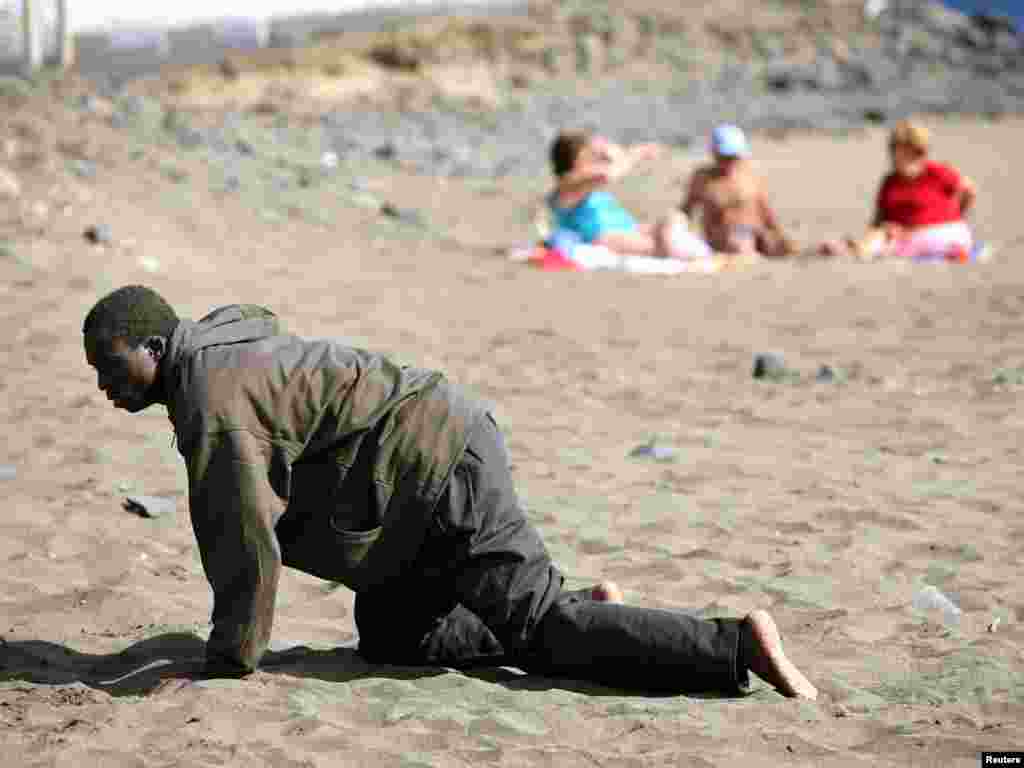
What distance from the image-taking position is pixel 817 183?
615 inches

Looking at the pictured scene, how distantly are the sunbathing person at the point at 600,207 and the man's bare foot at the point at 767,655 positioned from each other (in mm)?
7134

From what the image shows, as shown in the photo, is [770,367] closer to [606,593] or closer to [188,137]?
[606,593]

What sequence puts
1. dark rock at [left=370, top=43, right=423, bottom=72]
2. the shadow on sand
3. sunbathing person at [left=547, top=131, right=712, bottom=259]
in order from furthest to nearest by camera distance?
dark rock at [left=370, top=43, right=423, bottom=72]
sunbathing person at [left=547, top=131, right=712, bottom=259]
the shadow on sand

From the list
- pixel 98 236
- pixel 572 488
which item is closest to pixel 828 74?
pixel 98 236

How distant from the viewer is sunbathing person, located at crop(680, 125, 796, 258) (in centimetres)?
1120

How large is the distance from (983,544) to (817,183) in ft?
36.0

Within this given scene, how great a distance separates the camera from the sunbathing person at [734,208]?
1120 centimetres

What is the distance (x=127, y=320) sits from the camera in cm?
354

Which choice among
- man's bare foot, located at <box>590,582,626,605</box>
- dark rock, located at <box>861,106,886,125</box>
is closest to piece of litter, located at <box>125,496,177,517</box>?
man's bare foot, located at <box>590,582,626,605</box>

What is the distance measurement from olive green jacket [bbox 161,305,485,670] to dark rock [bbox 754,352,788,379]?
3.96 meters

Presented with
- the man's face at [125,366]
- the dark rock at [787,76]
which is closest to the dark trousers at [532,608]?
the man's face at [125,366]

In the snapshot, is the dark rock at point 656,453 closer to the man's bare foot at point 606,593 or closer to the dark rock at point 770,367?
the dark rock at point 770,367

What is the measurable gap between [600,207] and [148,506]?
6284 millimetres

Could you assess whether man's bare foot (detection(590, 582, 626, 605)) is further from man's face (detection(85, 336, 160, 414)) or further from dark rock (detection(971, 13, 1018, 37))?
dark rock (detection(971, 13, 1018, 37))
